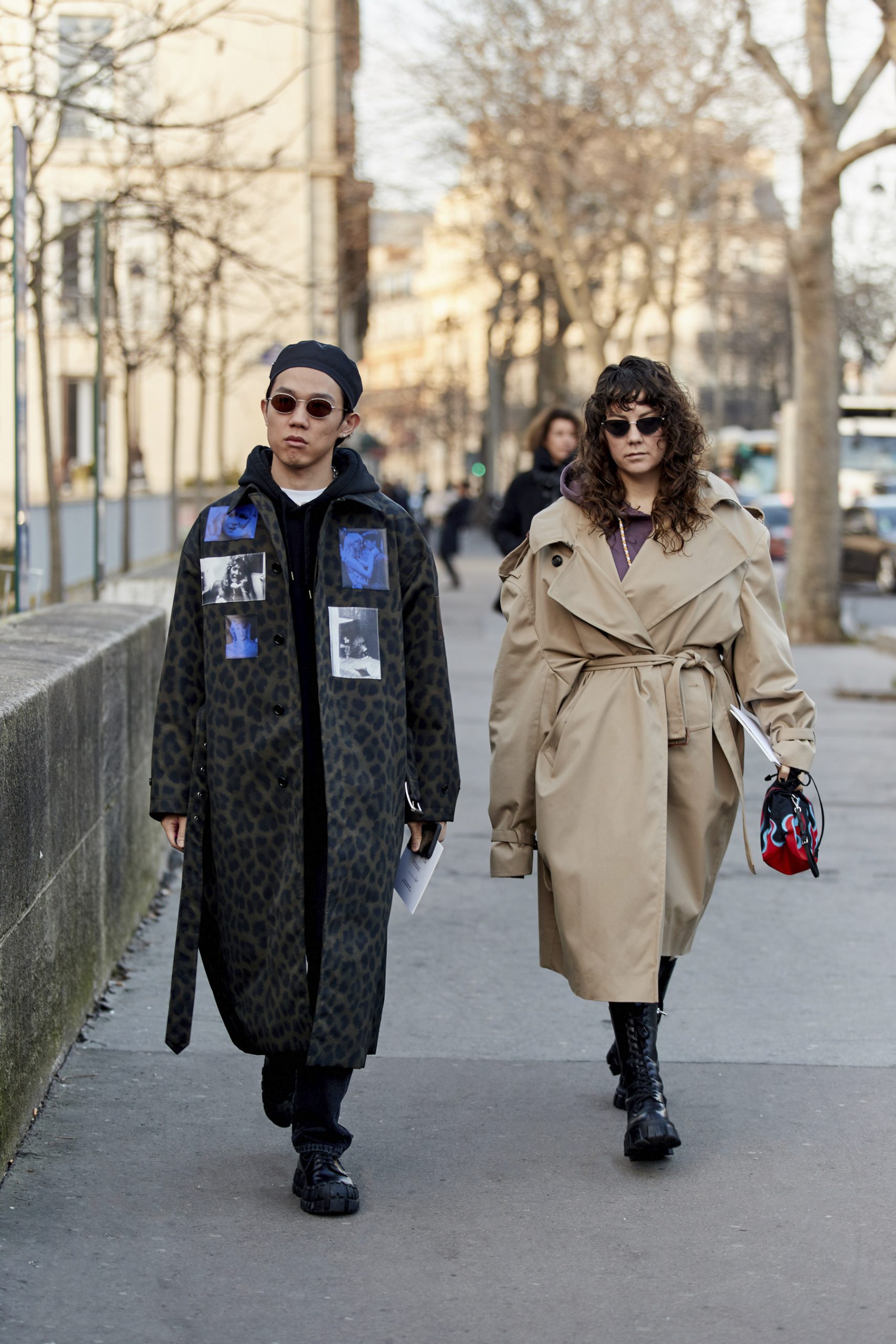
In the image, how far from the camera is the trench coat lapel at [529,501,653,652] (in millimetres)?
4438

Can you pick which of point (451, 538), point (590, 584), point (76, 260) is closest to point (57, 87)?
point (76, 260)

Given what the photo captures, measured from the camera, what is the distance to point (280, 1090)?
4.29 metres

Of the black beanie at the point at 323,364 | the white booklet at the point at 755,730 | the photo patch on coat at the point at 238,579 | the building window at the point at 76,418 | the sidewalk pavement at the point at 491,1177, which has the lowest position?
the sidewalk pavement at the point at 491,1177

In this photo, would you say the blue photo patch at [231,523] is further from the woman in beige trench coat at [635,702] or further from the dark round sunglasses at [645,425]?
the dark round sunglasses at [645,425]

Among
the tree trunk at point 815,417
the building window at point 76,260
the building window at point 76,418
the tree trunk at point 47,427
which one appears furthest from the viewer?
the building window at point 76,418

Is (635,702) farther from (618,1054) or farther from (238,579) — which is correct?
(238,579)

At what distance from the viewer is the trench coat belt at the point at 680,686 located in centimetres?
443

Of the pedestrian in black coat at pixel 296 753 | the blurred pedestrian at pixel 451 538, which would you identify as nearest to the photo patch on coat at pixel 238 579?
the pedestrian in black coat at pixel 296 753

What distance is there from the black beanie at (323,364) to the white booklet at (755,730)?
1.15 meters

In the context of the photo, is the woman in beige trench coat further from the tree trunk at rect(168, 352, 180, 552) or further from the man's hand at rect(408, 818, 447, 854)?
the tree trunk at rect(168, 352, 180, 552)

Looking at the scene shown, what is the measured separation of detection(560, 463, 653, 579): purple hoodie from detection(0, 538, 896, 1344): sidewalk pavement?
137 centimetres

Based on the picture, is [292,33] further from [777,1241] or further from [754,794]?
[777,1241]

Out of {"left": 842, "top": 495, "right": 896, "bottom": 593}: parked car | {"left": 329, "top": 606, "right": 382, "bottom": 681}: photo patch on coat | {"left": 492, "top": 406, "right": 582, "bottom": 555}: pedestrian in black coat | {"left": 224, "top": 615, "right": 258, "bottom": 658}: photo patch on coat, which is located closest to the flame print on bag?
{"left": 329, "top": 606, "right": 382, "bottom": 681}: photo patch on coat

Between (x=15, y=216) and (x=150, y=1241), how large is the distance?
12.1 ft
